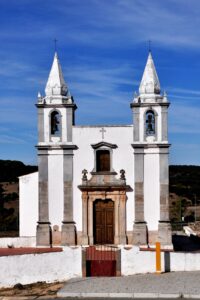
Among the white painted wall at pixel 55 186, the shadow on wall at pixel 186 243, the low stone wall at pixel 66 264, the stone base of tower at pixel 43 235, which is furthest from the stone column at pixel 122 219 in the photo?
the low stone wall at pixel 66 264

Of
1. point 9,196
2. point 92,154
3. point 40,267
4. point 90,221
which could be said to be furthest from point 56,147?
point 9,196

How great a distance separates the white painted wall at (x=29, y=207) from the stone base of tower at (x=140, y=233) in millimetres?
4740

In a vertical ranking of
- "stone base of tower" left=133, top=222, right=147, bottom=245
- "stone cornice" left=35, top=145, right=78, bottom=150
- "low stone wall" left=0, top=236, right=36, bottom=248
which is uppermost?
"stone cornice" left=35, top=145, right=78, bottom=150

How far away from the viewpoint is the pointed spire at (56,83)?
26.3 m

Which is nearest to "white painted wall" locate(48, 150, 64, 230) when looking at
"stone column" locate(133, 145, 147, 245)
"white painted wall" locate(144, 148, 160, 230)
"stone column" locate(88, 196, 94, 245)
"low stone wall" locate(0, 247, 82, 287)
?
"stone column" locate(88, 196, 94, 245)

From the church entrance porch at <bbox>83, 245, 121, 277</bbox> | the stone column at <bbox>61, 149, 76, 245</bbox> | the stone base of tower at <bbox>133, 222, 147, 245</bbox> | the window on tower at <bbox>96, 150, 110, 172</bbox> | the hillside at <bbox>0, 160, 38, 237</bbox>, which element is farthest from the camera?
the hillside at <bbox>0, 160, 38, 237</bbox>

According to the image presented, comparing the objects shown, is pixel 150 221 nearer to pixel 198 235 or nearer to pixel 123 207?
pixel 123 207

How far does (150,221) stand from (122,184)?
2061 mm

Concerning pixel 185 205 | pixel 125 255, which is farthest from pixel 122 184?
pixel 185 205

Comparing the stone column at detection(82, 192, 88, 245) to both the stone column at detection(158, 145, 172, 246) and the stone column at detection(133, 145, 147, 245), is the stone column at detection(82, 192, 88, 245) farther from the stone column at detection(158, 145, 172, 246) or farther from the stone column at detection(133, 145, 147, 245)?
the stone column at detection(158, 145, 172, 246)

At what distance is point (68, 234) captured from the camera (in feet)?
83.6

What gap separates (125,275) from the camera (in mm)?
20500

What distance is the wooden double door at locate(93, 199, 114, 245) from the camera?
25578 mm

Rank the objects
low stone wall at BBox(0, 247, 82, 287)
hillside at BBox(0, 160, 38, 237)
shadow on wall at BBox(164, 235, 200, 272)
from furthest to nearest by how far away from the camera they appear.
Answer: hillside at BBox(0, 160, 38, 237) < shadow on wall at BBox(164, 235, 200, 272) < low stone wall at BBox(0, 247, 82, 287)
